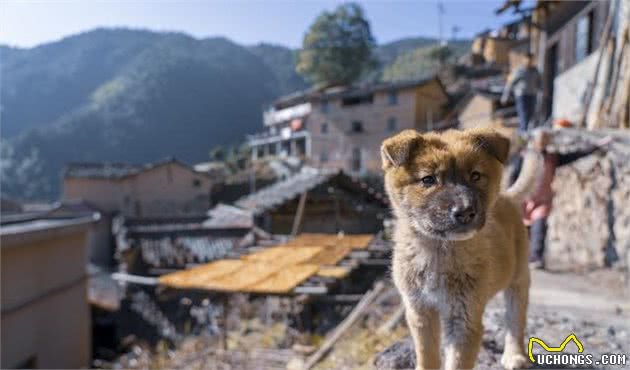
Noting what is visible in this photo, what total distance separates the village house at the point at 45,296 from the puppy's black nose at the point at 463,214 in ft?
26.1

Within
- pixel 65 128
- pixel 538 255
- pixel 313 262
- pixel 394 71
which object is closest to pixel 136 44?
pixel 65 128

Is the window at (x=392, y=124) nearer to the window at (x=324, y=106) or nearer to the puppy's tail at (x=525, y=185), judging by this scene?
the window at (x=324, y=106)

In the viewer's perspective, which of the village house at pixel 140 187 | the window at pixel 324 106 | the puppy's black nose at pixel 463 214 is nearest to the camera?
the puppy's black nose at pixel 463 214

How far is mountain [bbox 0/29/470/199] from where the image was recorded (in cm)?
3303

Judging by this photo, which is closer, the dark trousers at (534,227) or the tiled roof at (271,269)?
the dark trousers at (534,227)

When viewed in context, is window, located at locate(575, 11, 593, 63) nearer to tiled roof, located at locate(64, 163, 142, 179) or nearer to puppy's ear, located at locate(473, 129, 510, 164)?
puppy's ear, located at locate(473, 129, 510, 164)

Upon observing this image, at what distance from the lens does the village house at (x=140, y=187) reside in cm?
2675

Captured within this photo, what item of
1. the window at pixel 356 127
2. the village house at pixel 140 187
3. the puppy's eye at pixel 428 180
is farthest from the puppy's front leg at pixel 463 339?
the window at pixel 356 127

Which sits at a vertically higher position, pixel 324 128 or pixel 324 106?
pixel 324 106

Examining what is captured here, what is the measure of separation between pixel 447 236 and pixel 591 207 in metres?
6.88

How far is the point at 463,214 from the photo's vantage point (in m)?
1.92

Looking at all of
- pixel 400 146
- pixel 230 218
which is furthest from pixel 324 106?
pixel 400 146

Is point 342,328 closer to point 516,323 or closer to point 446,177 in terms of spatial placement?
point 516,323

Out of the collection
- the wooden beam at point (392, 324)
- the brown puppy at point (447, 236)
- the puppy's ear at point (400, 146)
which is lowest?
the wooden beam at point (392, 324)
